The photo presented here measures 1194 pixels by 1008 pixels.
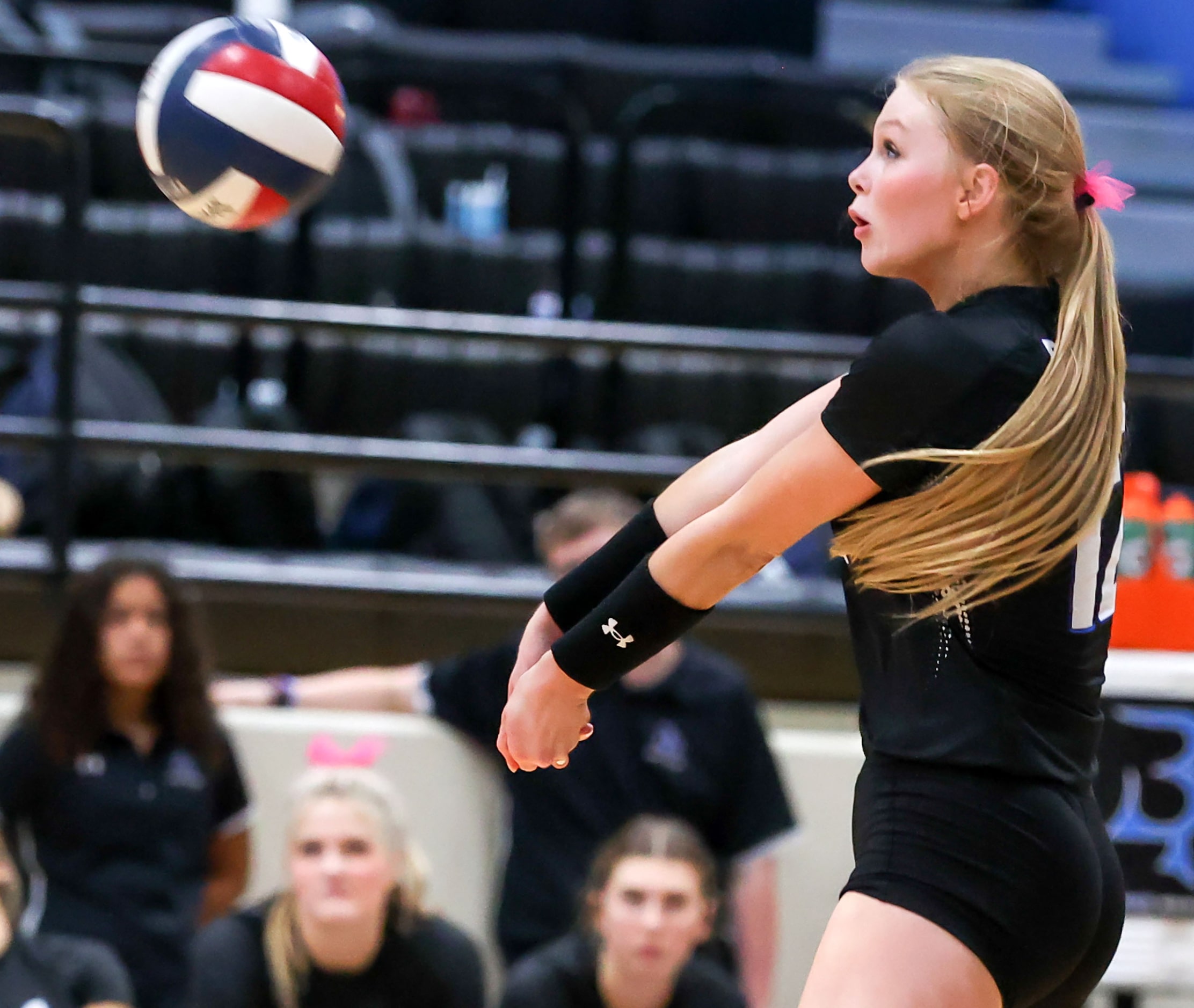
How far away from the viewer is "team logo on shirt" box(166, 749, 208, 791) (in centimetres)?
413

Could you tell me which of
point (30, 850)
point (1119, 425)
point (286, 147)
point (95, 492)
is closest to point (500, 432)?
point (95, 492)

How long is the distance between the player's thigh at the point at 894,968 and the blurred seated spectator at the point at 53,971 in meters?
2.35

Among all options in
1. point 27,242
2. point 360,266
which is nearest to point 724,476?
point 360,266

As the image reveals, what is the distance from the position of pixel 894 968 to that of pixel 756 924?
7.68 ft

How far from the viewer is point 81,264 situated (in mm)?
4613

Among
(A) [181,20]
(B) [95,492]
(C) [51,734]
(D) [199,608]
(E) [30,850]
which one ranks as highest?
(A) [181,20]

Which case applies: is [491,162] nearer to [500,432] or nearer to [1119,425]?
[500,432]

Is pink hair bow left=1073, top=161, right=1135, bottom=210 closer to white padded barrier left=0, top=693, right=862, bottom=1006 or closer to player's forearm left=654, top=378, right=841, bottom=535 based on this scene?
player's forearm left=654, top=378, right=841, bottom=535

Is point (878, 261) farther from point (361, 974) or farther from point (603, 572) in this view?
point (361, 974)

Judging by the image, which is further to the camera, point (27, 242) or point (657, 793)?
point (27, 242)

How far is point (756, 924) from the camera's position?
13.5 ft

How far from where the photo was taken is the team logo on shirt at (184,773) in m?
4.13

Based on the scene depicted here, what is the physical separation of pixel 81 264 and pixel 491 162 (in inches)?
97.2

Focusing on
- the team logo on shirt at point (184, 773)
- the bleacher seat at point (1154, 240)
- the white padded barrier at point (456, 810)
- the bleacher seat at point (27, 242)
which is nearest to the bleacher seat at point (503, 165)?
the bleacher seat at point (27, 242)
